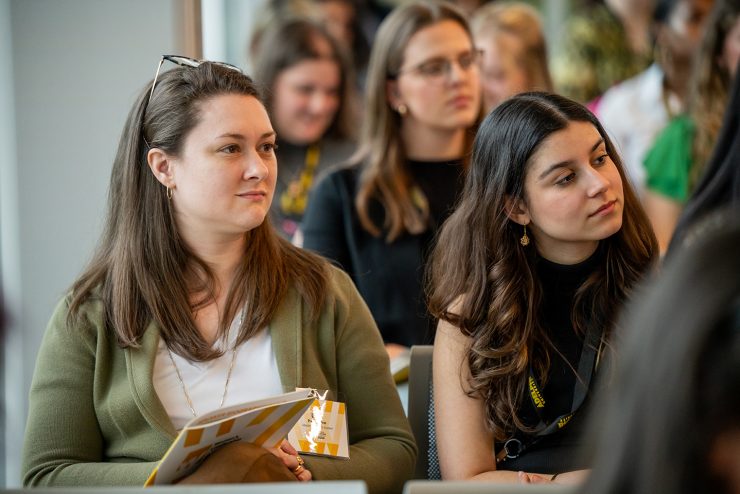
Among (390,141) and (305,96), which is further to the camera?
(305,96)

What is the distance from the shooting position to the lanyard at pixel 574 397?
2.07 m

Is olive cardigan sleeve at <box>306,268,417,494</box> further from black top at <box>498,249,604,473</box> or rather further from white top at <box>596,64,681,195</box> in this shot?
white top at <box>596,64,681,195</box>

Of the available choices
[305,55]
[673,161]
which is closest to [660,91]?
[673,161]

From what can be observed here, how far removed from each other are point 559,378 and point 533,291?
0.19 meters

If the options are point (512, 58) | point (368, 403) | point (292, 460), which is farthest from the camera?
point (512, 58)

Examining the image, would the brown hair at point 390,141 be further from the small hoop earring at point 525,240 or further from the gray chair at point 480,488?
the gray chair at point 480,488

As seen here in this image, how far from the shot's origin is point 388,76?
352 cm

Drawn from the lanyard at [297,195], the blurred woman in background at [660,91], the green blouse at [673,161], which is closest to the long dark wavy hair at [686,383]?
the lanyard at [297,195]

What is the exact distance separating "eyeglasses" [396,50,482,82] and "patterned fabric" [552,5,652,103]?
→ 9.65ft

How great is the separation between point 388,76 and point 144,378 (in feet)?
5.81

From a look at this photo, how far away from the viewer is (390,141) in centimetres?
343

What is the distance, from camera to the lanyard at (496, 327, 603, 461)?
2.07m

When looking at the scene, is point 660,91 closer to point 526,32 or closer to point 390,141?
point 526,32

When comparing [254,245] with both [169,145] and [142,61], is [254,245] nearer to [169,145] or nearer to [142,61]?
[169,145]
